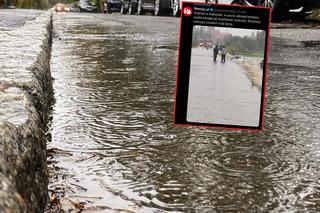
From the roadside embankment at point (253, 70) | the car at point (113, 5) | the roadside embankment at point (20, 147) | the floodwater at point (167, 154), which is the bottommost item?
the floodwater at point (167, 154)

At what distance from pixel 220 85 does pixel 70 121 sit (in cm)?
117

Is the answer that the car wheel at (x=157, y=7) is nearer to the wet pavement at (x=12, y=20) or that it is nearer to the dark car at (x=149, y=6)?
the dark car at (x=149, y=6)

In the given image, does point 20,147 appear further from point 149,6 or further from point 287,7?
point 149,6

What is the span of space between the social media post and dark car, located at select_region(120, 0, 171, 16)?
16754 mm

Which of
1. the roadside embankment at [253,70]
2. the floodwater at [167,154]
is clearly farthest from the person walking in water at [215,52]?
the floodwater at [167,154]

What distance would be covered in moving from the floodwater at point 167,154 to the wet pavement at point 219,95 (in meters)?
0.23


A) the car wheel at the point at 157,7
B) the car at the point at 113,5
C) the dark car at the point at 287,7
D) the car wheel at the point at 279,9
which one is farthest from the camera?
the car at the point at 113,5

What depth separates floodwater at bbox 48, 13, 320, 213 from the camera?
1974 millimetres

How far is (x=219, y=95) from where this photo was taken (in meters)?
2.26

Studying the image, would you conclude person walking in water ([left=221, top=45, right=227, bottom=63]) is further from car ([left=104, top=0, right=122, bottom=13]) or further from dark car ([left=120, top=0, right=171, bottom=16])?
car ([left=104, top=0, right=122, bottom=13])

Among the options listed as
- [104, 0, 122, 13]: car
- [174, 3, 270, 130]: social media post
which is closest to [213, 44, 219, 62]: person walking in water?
[174, 3, 270, 130]: social media post

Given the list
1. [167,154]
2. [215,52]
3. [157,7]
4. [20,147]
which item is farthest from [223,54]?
[157,7]

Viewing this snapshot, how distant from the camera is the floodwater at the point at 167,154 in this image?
6.48 ft

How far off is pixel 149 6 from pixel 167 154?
1817 centimetres
